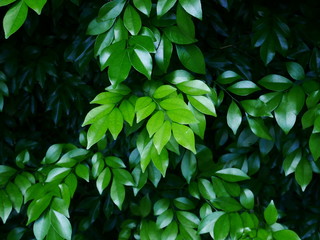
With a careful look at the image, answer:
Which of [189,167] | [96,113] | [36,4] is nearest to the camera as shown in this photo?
[36,4]

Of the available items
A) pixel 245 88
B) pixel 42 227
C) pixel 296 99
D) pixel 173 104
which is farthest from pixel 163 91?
pixel 42 227

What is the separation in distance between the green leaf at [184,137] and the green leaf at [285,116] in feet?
1.02

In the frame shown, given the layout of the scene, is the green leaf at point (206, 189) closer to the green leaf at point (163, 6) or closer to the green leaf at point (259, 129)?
the green leaf at point (259, 129)

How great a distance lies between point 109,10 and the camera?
99 cm

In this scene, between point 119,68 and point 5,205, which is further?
point 5,205

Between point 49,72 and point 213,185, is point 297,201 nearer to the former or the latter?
point 213,185

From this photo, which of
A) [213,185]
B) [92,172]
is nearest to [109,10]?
Answer: [92,172]

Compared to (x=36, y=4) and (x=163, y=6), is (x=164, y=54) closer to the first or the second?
(x=163, y=6)

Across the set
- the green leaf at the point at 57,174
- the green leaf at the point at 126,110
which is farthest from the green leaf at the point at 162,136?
the green leaf at the point at 57,174

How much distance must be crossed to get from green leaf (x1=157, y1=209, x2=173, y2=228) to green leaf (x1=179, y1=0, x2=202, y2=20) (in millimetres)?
582

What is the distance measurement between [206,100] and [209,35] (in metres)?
0.55

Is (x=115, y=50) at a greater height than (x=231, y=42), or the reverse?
(x=115, y=50)

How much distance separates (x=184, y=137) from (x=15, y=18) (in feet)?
1.46

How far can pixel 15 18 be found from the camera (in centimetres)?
89
